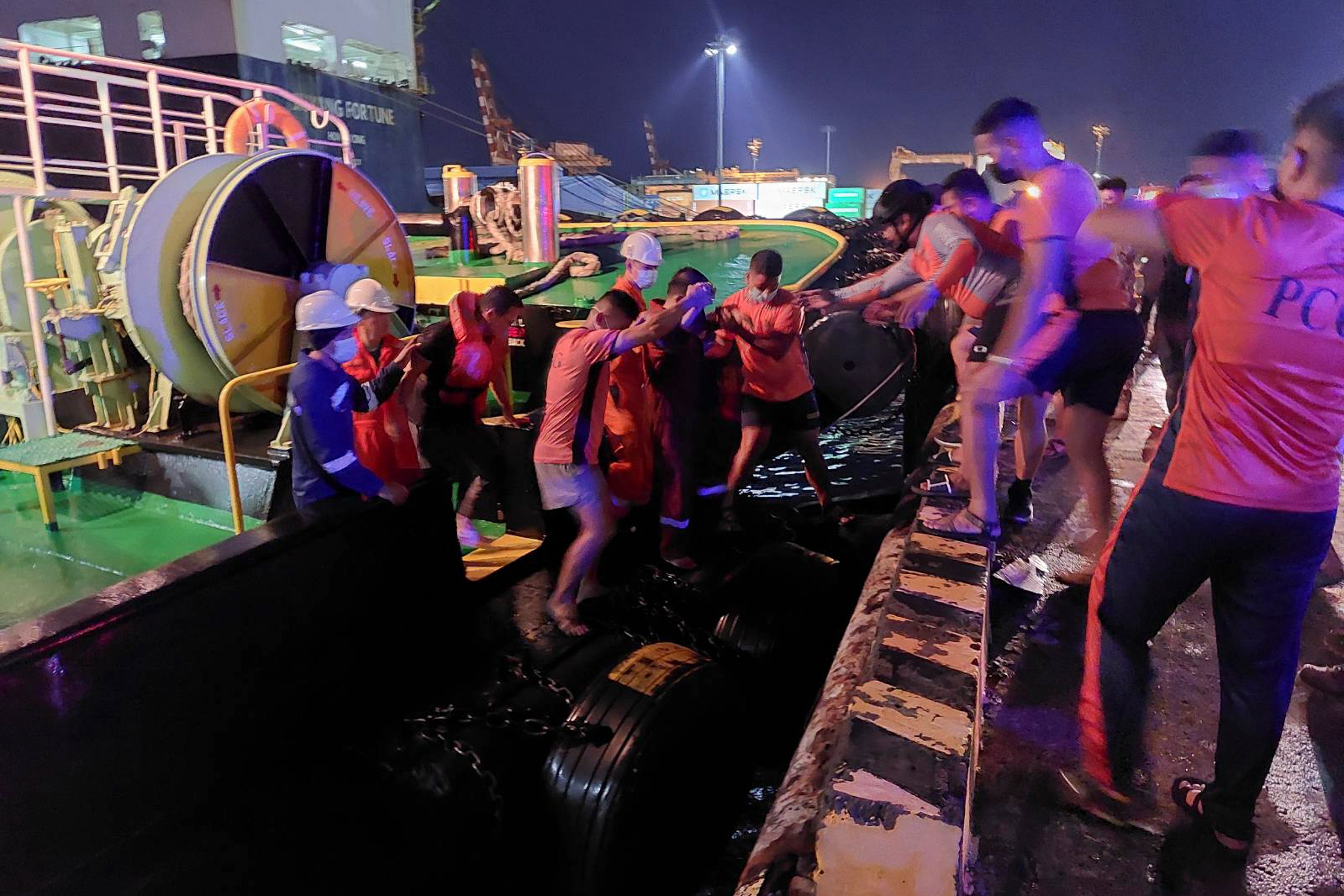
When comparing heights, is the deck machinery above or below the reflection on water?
above

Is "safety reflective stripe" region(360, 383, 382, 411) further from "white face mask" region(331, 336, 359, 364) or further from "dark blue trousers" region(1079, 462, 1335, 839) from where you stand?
"dark blue trousers" region(1079, 462, 1335, 839)

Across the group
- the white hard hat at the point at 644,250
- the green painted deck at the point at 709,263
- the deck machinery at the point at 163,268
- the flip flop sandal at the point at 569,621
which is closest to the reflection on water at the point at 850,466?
the green painted deck at the point at 709,263

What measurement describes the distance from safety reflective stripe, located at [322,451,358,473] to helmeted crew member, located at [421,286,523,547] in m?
1.80

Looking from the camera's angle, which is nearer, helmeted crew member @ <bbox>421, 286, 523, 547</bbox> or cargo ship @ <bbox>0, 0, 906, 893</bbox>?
cargo ship @ <bbox>0, 0, 906, 893</bbox>

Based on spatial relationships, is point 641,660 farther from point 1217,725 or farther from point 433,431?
point 433,431

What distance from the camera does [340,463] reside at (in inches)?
129

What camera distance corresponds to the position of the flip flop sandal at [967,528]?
341cm

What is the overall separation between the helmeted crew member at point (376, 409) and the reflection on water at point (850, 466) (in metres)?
2.69

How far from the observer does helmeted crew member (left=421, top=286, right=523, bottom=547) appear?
508cm

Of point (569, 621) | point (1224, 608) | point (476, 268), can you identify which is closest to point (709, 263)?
point (476, 268)

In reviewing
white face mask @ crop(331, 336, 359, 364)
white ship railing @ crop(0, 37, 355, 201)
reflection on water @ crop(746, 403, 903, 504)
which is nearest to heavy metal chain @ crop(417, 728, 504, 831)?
white face mask @ crop(331, 336, 359, 364)

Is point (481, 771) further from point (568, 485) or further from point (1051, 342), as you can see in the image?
point (1051, 342)

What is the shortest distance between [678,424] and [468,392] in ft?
4.57

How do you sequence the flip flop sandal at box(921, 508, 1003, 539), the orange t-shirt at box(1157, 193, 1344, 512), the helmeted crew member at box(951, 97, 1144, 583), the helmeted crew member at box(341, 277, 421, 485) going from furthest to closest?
the helmeted crew member at box(341, 277, 421, 485) < the flip flop sandal at box(921, 508, 1003, 539) < the helmeted crew member at box(951, 97, 1144, 583) < the orange t-shirt at box(1157, 193, 1344, 512)
